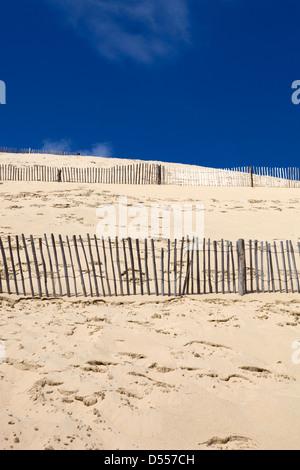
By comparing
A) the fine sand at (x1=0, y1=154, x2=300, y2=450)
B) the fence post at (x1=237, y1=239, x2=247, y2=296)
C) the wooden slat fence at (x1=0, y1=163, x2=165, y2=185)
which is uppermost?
the wooden slat fence at (x1=0, y1=163, x2=165, y2=185)

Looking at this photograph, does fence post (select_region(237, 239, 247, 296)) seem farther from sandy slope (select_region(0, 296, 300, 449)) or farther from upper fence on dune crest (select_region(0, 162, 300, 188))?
upper fence on dune crest (select_region(0, 162, 300, 188))

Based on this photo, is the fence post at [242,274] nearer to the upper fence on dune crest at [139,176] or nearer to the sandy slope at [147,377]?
the sandy slope at [147,377]

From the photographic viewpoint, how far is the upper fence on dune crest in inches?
758

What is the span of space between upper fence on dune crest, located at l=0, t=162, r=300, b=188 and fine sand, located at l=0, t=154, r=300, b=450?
567 inches

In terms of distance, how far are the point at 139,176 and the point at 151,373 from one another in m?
16.8

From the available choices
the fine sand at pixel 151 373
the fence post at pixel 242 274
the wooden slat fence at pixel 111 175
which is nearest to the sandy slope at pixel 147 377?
the fine sand at pixel 151 373

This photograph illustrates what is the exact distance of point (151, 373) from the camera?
3492 millimetres

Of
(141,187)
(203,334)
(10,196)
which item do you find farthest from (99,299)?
(141,187)

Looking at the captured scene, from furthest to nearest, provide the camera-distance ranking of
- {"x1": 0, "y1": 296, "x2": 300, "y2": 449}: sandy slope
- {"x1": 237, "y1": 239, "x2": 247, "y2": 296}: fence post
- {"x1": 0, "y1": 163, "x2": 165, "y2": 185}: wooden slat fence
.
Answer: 1. {"x1": 0, "y1": 163, "x2": 165, "y2": 185}: wooden slat fence
2. {"x1": 237, "y1": 239, "x2": 247, "y2": 296}: fence post
3. {"x1": 0, "y1": 296, "x2": 300, "y2": 449}: sandy slope

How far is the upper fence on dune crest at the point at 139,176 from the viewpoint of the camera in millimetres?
19250

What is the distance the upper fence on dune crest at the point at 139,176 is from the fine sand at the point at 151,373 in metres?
14.4

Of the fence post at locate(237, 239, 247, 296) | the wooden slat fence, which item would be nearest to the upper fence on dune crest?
the wooden slat fence

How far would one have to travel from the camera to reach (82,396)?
2971 millimetres
